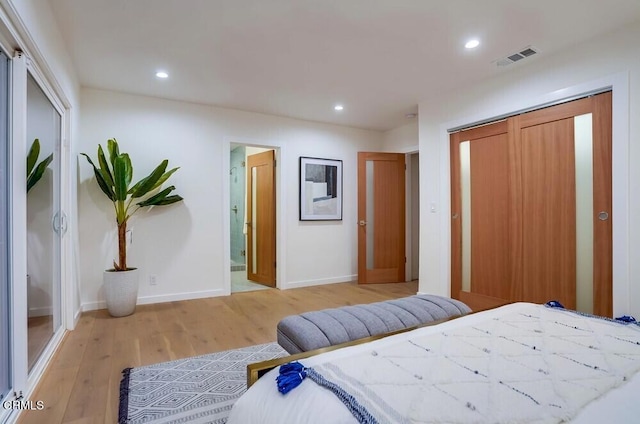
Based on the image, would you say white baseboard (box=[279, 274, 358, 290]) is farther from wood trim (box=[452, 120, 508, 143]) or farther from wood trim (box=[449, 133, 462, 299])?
wood trim (box=[452, 120, 508, 143])

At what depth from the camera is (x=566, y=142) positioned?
3004mm

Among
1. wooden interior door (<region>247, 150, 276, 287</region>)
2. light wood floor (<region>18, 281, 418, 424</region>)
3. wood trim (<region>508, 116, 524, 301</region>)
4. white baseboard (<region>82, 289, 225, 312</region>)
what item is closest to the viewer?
light wood floor (<region>18, 281, 418, 424</region>)

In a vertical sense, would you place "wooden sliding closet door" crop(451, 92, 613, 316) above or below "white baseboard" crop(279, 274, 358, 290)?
above

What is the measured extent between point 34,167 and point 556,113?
4.11 metres

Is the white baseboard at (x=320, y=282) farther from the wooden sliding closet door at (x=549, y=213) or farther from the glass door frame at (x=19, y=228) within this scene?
the glass door frame at (x=19, y=228)

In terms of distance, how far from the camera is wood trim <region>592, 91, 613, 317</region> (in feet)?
8.90

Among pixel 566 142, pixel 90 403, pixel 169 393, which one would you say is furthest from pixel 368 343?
pixel 566 142

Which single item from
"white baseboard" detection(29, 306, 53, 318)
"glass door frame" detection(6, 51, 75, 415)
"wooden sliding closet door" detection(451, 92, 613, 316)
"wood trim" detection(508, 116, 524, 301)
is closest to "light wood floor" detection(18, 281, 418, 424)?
"glass door frame" detection(6, 51, 75, 415)

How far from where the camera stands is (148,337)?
114 inches

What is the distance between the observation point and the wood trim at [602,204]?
2713 mm

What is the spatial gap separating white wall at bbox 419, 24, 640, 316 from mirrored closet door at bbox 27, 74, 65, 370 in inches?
148

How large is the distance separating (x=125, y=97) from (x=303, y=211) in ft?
8.63

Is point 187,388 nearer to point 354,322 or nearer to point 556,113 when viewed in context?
point 354,322

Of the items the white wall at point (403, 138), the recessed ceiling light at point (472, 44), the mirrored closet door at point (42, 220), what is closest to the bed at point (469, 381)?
the mirrored closet door at point (42, 220)
